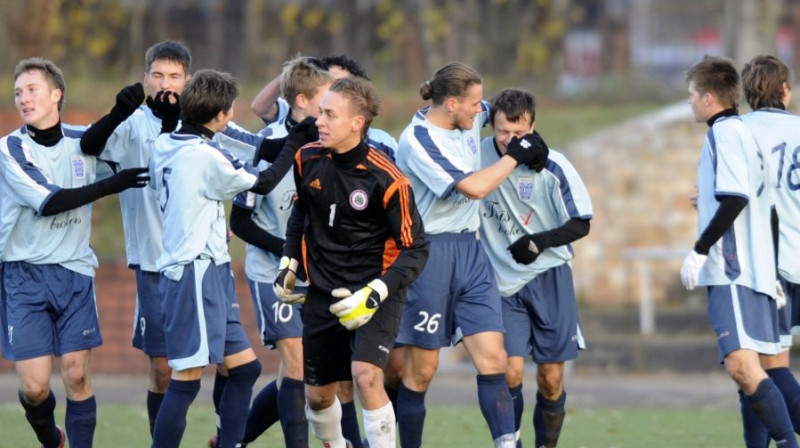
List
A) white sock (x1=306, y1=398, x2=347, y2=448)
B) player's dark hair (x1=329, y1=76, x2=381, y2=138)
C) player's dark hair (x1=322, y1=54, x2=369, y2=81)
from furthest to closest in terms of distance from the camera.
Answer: player's dark hair (x1=322, y1=54, x2=369, y2=81) → white sock (x1=306, y1=398, x2=347, y2=448) → player's dark hair (x1=329, y1=76, x2=381, y2=138)

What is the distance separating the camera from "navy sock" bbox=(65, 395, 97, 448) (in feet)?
25.0

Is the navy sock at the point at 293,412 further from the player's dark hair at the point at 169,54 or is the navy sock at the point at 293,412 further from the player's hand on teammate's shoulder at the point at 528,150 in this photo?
the player's dark hair at the point at 169,54

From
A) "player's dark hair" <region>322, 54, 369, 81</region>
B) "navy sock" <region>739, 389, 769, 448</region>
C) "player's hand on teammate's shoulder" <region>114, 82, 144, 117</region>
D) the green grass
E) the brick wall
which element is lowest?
the green grass

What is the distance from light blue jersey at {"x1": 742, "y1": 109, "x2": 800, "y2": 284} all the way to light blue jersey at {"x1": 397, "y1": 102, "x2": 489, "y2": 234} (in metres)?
1.63

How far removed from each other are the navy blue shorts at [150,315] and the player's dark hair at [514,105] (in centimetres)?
224

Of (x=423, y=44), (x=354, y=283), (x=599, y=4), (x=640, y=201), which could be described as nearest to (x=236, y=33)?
(x=423, y=44)

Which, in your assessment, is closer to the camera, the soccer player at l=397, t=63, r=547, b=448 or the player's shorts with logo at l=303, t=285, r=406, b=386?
the player's shorts with logo at l=303, t=285, r=406, b=386

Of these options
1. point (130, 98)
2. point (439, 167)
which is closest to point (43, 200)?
point (130, 98)

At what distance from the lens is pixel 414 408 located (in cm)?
770

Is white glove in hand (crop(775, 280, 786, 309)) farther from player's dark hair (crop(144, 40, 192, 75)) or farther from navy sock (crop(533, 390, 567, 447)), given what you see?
player's dark hair (crop(144, 40, 192, 75))

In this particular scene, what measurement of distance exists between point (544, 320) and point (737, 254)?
4.15 ft

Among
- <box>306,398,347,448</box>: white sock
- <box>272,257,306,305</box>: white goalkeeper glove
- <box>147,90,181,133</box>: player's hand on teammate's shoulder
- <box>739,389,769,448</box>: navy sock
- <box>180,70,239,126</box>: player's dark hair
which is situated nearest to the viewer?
<box>272,257,306,305</box>: white goalkeeper glove

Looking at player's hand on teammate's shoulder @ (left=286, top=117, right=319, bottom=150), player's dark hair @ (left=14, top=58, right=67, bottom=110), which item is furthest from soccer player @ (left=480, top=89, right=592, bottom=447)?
player's dark hair @ (left=14, top=58, right=67, bottom=110)

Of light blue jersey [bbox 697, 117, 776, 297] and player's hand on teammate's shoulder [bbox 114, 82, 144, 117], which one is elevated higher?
player's hand on teammate's shoulder [bbox 114, 82, 144, 117]
